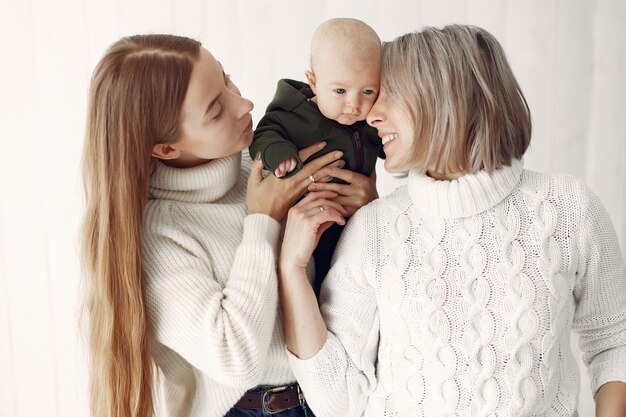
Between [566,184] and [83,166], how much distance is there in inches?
44.1

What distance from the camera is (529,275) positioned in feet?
5.19

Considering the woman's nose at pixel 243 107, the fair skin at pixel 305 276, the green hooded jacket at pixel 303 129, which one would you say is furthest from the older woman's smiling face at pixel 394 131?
the woman's nose at pixel 243 107

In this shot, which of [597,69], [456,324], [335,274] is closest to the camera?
[456,324]

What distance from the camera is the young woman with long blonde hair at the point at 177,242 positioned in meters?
1.58

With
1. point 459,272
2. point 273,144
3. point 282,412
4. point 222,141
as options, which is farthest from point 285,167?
point 282,412

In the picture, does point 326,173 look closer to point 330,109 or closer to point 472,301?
point 330,109

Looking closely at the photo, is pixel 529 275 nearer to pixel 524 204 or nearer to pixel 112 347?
pixel 524 204

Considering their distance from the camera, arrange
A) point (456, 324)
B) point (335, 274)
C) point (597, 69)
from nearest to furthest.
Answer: point (456, 324)
point (335, 274)
point (597, 69)

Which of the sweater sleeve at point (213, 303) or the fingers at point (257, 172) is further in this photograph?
the fingers at point (257, 172)

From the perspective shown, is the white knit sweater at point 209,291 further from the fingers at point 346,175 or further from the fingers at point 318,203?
the fingers at point 346,175

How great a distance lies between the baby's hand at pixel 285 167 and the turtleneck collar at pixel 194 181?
13cm

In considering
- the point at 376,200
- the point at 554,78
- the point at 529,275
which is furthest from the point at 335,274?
the point at 554,78

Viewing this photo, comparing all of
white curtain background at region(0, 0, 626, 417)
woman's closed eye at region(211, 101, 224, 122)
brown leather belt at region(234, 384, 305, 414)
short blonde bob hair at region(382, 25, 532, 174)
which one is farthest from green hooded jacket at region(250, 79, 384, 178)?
white curtain background at region(0, 0, 626, 417)

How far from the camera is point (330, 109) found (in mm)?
1715
